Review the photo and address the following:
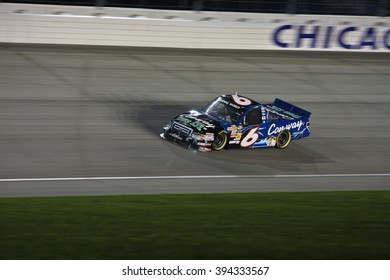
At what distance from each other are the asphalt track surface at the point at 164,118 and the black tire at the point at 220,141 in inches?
6.7

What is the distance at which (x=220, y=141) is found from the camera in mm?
15359

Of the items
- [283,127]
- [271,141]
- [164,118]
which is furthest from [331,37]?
[271,141]

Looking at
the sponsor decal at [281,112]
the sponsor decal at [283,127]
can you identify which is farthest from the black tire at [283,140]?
the sponsor decal at [281,112]

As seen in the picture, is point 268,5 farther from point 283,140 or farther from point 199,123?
point 199,123

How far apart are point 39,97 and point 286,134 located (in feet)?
24.2

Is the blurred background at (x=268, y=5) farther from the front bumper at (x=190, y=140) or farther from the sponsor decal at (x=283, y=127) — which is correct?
the front bumper at (x=190, y=140)

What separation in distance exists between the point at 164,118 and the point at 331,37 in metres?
10.8

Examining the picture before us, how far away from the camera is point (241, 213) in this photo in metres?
11.5

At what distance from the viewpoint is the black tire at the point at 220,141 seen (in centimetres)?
1520

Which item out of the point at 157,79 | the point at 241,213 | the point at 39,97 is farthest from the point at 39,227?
the point at 157,79

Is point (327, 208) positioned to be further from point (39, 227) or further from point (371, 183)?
point (39, 227)

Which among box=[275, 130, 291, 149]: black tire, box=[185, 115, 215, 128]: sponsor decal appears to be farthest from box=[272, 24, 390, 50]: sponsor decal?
box=[185, 115, 215, 128]: sponsor decal

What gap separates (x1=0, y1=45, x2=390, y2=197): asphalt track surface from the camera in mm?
13820

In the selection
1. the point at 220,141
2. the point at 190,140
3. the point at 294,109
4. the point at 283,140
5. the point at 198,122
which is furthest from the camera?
the point at 294,109
